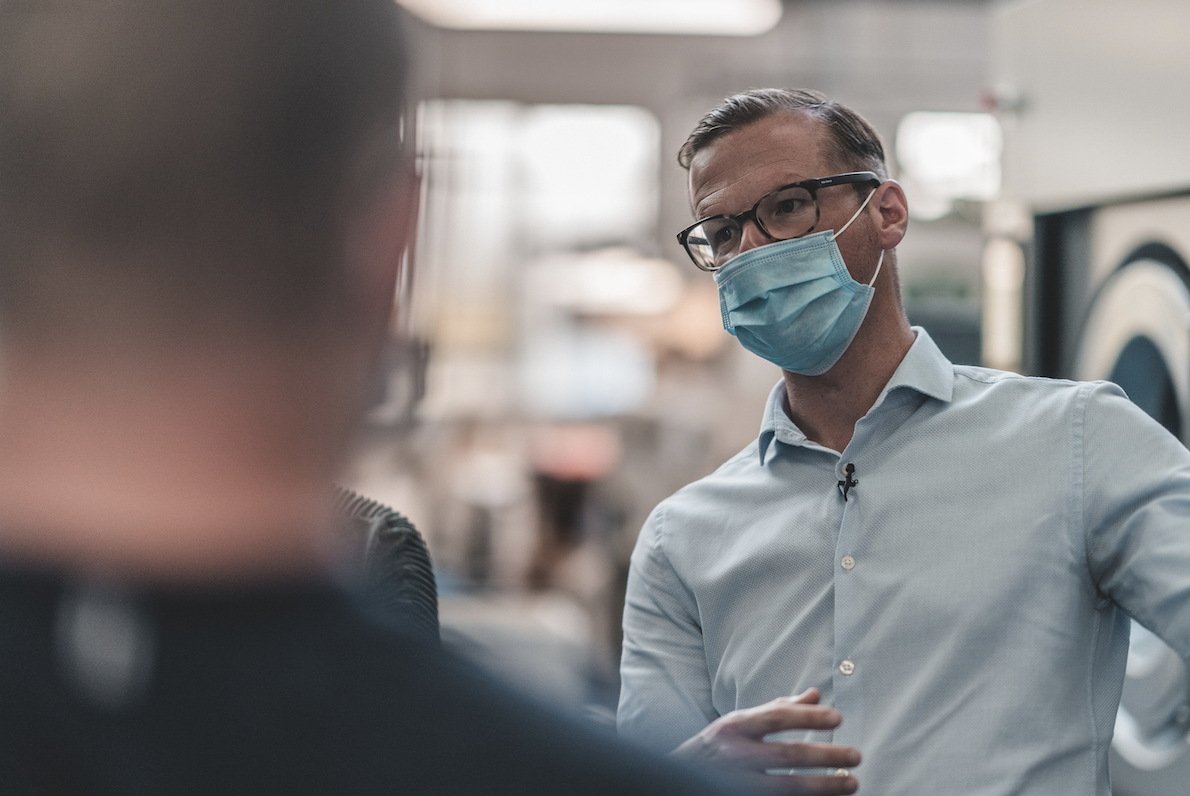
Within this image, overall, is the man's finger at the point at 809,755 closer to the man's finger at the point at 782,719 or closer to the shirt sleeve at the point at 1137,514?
the man's finger at the point at 782,719

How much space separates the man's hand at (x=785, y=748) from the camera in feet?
3.38

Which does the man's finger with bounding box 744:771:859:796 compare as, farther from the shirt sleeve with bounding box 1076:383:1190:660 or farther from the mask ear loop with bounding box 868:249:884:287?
the mask ear loop with bounding box 868:249:884:287

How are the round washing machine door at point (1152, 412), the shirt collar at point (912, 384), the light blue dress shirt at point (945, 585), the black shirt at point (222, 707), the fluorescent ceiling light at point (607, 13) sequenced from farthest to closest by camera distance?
the fluorescent ceiling light at point (607, 13) < the round washing machine door at point (1152, 412) < the shirt collar at point (912, 384) < the light blue dress shirt at point (945, 585) < the black shirt at point (222, 707)

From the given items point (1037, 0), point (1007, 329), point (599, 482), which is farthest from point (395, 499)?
point (1037, 0)

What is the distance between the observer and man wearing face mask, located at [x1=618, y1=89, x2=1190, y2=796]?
118 centimetres

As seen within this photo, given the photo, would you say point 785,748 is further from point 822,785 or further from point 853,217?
point 853,217

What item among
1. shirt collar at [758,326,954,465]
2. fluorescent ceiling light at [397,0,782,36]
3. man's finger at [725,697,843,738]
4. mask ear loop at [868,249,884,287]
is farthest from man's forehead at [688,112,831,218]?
fluorescent ceiling light at [397,0,782,36]

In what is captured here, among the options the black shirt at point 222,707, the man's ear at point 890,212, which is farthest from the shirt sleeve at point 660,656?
→ the black shirt at point 222,707

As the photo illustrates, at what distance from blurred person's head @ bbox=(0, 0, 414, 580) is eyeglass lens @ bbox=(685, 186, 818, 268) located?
3.29 feet

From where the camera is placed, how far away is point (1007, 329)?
309 centimetres

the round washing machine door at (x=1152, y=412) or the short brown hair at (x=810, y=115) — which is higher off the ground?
the short brown hair at (x=810, y=115)

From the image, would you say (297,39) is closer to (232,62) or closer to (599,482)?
(232,62)

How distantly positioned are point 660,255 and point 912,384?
5779 mm

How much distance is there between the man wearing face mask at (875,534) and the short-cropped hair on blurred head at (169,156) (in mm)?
790
